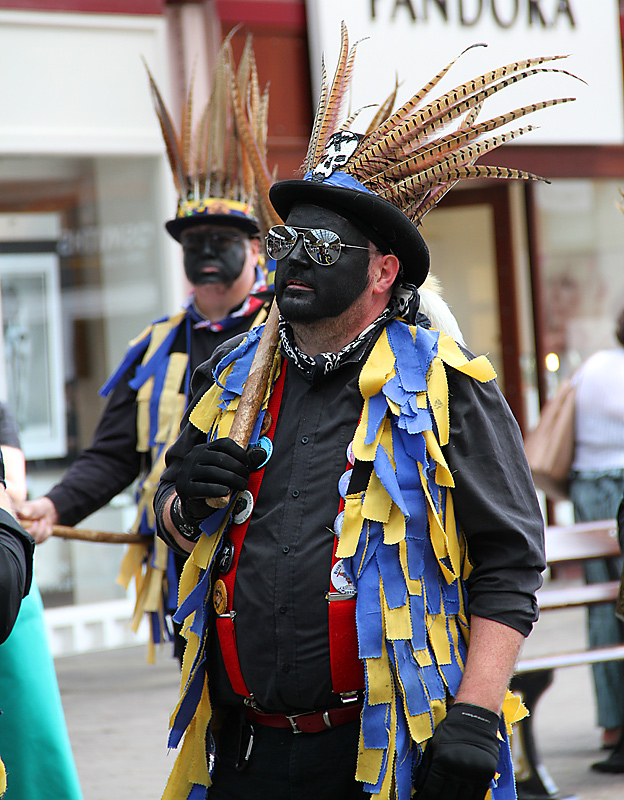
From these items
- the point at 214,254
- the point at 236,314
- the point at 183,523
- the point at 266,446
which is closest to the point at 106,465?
the point at 236,314

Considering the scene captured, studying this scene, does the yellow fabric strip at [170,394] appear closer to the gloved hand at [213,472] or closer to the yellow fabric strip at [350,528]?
the gloved hand at [213,472]

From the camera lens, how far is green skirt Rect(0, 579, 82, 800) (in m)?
3.32

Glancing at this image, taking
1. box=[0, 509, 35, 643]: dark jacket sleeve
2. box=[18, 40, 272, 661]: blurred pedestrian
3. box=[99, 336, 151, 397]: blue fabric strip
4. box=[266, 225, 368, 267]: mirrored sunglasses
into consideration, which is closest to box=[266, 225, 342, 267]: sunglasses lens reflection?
box=[266, 225, 368, 267]: mirrored sunglasses

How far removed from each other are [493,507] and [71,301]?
5.42 meters

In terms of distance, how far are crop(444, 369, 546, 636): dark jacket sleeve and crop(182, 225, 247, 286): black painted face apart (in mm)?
2181

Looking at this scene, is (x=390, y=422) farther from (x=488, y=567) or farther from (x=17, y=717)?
(x=17, y=717)

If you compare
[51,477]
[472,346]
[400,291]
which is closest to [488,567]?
[400,291]

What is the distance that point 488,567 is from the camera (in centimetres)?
227

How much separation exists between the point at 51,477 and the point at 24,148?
2.10 metres

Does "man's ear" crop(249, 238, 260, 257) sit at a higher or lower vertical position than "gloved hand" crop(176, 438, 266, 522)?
higher

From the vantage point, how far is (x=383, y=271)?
2.46 meters

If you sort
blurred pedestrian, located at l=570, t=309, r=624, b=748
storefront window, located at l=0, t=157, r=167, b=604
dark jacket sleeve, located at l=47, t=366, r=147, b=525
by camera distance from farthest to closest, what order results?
1. storefront window, located at l=0, t=157, r=167, b=604
2. blurred pedestrian, located at l=570, t=309, r=624, b=748
3. dark jacket sleeve, located at l=47, t=366, r=147, b=525

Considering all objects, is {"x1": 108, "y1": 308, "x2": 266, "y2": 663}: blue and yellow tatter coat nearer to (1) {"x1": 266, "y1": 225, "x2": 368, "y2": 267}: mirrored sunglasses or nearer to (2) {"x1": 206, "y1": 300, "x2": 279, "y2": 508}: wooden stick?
(2) {"x1": 206, "y1": 300, "x2": 279, "y2": 508}: wooden stick

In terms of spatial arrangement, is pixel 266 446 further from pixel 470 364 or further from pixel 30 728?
pixel 30 728
